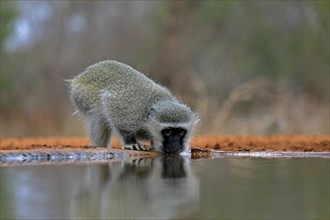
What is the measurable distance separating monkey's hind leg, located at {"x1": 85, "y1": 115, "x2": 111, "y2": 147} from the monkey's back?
117mm

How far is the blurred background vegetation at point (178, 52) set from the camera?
64.2 ft

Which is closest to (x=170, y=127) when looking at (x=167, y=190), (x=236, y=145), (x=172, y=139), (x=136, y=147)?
(x=172, y=139)

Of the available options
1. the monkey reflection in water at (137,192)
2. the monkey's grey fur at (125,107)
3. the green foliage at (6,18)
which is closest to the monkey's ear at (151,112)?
the monkey's grey fur at (125,107)

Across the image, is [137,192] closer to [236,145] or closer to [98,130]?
[98,130]

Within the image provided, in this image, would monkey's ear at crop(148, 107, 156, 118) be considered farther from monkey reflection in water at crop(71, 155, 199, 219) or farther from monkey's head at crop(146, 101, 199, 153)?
monkey reflection in water at crop(71, 155, 199, 219)

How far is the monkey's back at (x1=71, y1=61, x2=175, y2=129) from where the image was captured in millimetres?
8625

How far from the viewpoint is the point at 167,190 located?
5.29 m

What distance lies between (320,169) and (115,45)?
16.4 metres

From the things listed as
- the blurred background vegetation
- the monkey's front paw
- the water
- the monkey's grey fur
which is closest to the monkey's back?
the monkey's grey fur

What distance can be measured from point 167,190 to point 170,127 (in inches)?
115

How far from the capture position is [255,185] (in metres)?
5.64

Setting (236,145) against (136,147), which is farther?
(236,145)

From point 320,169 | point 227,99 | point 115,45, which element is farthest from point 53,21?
point 320,169

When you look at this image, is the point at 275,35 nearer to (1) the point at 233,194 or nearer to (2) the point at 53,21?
(2) the point at 53,21
